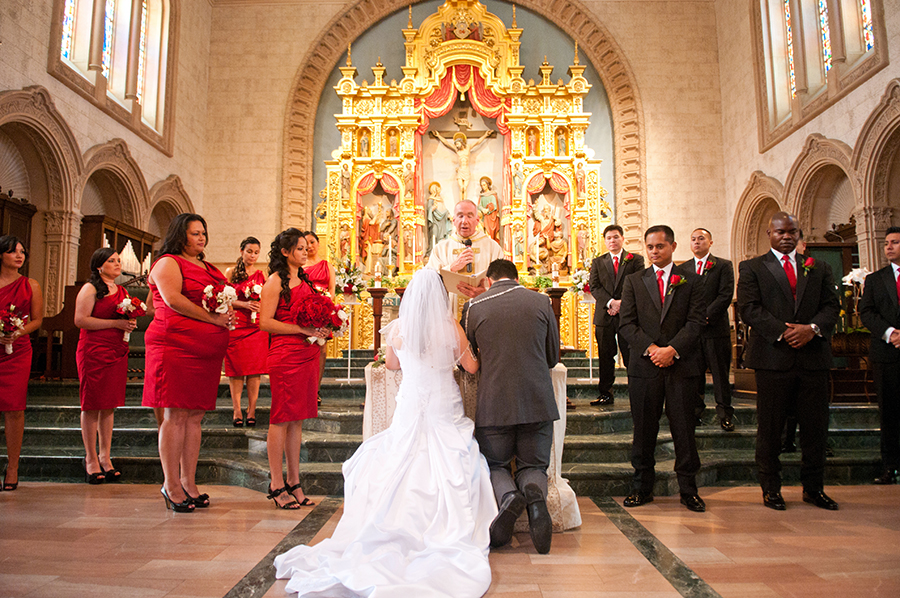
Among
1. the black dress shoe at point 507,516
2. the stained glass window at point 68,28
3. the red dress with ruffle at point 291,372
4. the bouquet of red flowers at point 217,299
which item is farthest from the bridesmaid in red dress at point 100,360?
the stained glass window at point 68,28

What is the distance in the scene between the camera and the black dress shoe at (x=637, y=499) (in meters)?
4.12

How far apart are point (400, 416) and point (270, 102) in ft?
36.5

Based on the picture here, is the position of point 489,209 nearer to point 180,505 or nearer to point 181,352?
point 181,352

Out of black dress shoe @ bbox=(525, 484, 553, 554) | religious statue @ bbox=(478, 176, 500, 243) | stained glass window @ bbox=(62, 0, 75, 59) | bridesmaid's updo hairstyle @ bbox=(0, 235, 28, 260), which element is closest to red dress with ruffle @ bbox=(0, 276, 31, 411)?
bridesmaid's updo hairstyle @ bbox=(0, 235, 28, 260)

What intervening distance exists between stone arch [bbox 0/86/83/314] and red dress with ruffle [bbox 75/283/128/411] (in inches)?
199

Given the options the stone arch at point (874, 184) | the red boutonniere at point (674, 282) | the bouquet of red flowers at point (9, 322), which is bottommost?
the bouquet of red flowers at point (9, 322)

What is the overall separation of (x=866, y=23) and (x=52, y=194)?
1234 cm

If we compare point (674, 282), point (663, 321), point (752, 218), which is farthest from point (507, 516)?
point (752, 218)

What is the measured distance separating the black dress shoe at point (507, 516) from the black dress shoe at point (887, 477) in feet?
11.4

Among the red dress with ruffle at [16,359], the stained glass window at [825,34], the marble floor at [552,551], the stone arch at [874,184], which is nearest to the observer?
the marble floor at [552,551]

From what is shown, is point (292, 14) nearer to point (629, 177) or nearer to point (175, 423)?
point (629, 177)

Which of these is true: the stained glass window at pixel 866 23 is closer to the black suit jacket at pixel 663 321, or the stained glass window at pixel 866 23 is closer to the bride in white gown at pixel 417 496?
the black suit jacket at pixel 663 321

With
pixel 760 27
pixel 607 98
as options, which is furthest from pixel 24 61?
pixel 760 27

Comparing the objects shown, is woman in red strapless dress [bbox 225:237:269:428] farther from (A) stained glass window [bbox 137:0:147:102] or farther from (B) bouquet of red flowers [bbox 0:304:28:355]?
(A) stained glass window [bbox 137:0:147:102]
